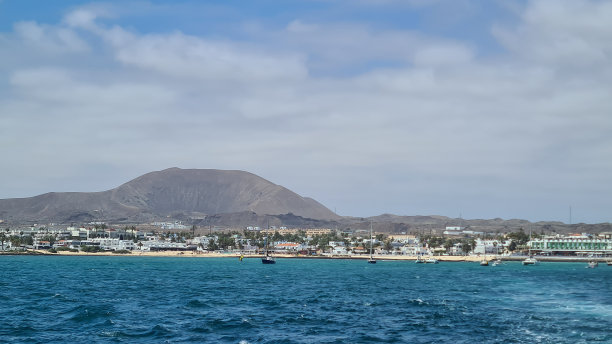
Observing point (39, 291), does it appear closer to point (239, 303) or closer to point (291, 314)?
point (239, 303)

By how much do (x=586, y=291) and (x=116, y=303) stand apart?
80.1m

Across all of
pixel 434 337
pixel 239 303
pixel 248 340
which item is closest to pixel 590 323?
pixel 434 337

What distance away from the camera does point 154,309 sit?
74.8m

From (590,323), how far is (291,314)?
107 ft

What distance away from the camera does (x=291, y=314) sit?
71.9 meters

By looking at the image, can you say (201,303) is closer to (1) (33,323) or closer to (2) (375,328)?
(1) (33,323)

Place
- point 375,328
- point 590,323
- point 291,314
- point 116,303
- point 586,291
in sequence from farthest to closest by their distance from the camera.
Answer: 1. point 586,291
2. point 116,303
3. point 291,314
4. point 590,323
5. point 375,328

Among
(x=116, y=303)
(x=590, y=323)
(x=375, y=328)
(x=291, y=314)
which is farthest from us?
(x=116, y=303)

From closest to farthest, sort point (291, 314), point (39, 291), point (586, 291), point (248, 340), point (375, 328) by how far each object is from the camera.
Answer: point (248, 340), point (375, 328), point (291, 314), point (39, 291), point (586, 291)

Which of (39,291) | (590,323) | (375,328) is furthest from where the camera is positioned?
(39,291)

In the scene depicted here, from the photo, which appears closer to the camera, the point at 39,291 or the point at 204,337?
the point at 204,337

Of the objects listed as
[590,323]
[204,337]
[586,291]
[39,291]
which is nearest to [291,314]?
[204,337]

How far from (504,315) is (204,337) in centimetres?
3681

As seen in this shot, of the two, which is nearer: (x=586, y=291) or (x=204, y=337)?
(x=204, y=337)
